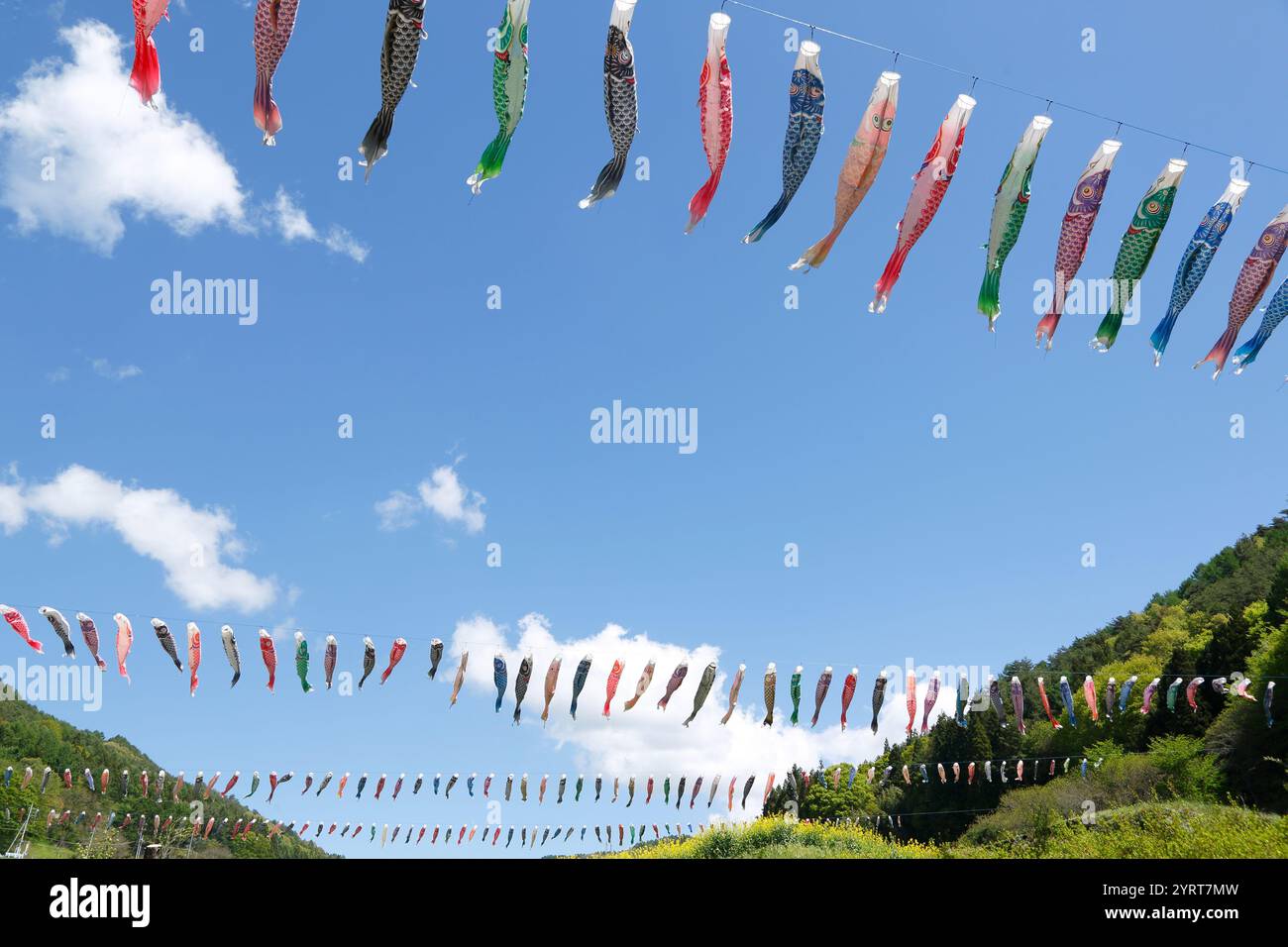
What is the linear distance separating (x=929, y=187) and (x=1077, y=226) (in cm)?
199

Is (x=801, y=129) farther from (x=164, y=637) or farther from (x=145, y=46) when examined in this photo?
(x=164, y=637)

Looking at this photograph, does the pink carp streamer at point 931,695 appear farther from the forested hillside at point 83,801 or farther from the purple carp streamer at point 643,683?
the forested hillside at point 83,801

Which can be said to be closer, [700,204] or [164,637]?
[700,204]

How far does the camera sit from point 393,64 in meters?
8.04

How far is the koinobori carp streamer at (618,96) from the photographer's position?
28.6ft

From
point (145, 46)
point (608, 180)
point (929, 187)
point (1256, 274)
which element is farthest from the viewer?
point (1256, 274)

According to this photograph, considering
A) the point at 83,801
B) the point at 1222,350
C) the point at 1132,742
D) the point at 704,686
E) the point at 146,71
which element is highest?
the point at 146,71

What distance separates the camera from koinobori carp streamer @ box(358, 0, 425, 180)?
315 inches

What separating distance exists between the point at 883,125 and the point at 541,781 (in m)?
22.2

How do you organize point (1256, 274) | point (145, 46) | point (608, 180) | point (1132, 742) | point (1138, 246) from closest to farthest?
point (145, 46) < point (608, 180) < point (1138, 246) < point (1256, 274) < point (1132, 742)

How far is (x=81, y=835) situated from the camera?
199ft

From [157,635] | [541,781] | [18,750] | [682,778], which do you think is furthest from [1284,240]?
[18,750]

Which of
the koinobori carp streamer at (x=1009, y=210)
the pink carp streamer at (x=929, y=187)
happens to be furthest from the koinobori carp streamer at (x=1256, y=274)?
the pink carp streamer at (x=929, y=187)

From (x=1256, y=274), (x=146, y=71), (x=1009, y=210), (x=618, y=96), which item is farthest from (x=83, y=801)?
(x=1256, y=274)
